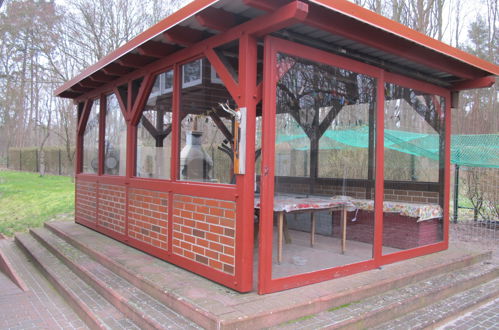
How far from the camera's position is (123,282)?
4.02 meters

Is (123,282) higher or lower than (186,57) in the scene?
lower

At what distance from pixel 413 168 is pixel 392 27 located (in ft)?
8.84

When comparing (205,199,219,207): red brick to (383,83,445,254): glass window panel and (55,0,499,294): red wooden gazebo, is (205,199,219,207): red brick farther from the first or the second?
(383,83,445,254): glass window panel

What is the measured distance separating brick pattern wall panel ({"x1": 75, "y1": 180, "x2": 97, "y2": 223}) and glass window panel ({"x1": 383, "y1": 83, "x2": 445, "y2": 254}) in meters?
4.62

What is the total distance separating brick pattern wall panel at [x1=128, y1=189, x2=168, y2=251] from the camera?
14.7 ft

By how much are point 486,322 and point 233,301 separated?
2492 mm

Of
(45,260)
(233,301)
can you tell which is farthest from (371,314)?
(45,260)

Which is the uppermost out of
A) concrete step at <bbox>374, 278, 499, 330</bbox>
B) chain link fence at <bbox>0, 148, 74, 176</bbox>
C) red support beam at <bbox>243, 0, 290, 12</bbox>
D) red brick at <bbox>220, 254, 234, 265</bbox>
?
red support beam at <bbox>243, 0, 290, 12</bbox>

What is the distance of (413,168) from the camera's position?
18.2 ft

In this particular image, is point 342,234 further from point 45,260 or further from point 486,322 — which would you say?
point 45,260

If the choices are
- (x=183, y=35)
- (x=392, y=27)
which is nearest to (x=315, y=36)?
(x=392, y=27)

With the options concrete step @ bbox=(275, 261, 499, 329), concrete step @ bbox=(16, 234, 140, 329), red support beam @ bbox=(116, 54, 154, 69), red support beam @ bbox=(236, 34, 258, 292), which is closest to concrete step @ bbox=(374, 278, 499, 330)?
concrete step @ bbox=(275, 261, 499, 329)

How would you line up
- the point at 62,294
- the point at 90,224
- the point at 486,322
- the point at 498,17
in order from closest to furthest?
the point at 486,322 < the point at 62,294 < the point at 90,224 < the point at 498,17

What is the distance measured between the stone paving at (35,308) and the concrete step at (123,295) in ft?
1.11
